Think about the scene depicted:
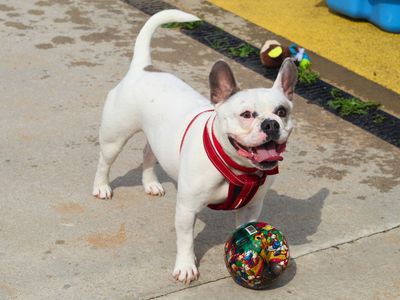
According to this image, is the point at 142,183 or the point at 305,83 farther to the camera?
the point at 305,83

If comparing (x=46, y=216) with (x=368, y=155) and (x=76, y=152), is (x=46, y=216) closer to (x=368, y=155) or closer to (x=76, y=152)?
(x=76, y=152)

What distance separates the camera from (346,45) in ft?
26.7

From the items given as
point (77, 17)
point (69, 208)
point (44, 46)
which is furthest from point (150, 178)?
point (77, 17)

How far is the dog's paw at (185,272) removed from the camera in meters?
4.43

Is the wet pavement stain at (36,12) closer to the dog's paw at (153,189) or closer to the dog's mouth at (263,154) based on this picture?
the dog's paw at (153,189)

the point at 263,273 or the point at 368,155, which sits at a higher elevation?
the point at 263,273

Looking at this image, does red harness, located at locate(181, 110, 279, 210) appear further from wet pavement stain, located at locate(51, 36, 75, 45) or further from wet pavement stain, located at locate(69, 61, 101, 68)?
wet pavement stain, located at locate(51, 36, 75, 45)

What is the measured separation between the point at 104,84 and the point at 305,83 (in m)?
1.77

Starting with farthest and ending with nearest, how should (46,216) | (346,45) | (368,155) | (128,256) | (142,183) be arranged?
(346,45) < (368,155) < (142,183) < (46,216) < (128,256)

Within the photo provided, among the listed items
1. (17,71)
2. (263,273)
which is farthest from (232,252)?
(17,71)

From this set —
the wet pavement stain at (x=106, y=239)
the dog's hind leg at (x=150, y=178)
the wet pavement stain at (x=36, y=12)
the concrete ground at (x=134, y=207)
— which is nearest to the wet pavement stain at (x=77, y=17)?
the wet pavement stain at (x=36, y=12)

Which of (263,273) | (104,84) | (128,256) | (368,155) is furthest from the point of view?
(104,84)

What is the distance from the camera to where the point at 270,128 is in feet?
12.6

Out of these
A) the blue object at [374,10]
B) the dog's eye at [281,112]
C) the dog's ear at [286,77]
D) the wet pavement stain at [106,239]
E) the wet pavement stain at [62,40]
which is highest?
the dog's ear at [286,77]
